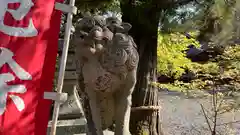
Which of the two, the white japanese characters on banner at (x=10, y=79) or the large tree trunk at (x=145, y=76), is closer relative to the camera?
the white japanese characters on banner at (x=10, y=79)

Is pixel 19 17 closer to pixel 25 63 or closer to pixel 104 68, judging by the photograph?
pixel 25 63

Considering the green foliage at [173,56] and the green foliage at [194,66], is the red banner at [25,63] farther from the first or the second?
the green foliage at [173,56]

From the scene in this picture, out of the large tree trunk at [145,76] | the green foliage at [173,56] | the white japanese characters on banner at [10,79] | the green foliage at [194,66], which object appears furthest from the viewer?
the green foliage at [173,56]

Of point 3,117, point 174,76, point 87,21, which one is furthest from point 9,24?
point 174,76

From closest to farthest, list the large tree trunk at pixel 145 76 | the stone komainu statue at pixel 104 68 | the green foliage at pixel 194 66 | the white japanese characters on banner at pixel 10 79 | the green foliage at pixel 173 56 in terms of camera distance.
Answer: the white japanese characters on banner at pixel 10 79 → the stone komainu statue at pixel 104 68 → the large tree trunk at pixel 145 76 → the green foliage at pixel 194 66 → the green foliage at pixel 173 56

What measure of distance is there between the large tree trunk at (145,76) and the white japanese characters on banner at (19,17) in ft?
7.74

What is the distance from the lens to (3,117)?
1824mm

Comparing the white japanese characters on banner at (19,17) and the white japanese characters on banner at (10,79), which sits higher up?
the white japanese characters on banner at (19,17)

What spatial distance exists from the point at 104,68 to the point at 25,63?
2.40ft

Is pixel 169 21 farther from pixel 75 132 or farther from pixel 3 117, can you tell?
pixel 3 117

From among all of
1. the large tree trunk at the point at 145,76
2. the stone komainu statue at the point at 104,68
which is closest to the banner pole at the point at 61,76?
the stone komainu statue at the point at 104,68

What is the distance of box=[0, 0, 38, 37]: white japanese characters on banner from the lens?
1.88 meters

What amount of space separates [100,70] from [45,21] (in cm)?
66

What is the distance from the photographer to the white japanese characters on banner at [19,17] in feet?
6.18
